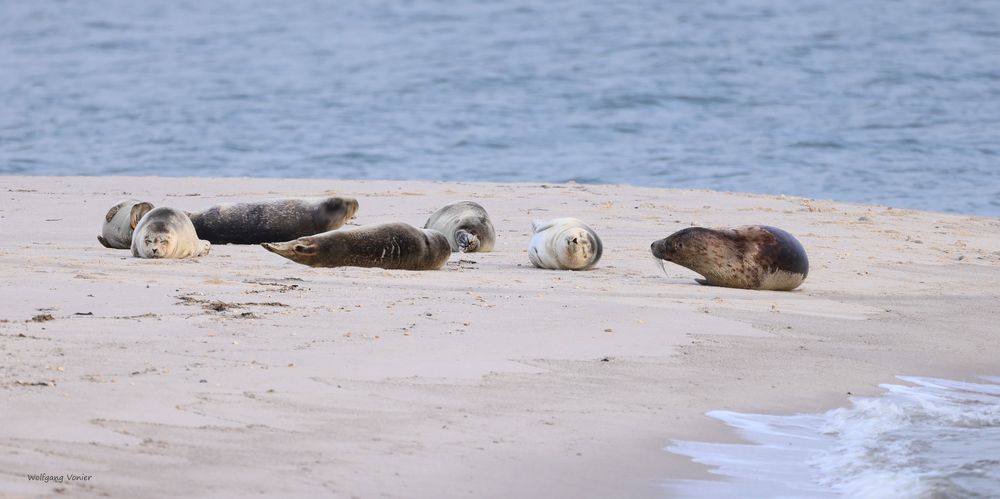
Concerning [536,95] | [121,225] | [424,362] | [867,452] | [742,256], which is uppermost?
[536,95]

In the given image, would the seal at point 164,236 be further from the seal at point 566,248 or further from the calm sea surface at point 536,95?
the calm sea surface at point 536,95

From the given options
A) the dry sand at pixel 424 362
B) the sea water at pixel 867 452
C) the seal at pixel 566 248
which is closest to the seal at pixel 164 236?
the dry sand at pixel 424 362

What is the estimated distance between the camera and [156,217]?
→ 6.45 m

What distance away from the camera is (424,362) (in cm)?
429

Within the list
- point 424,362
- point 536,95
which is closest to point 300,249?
point 424,362

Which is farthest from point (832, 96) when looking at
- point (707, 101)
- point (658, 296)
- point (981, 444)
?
point (981, 444)

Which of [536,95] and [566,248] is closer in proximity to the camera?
[566,248]

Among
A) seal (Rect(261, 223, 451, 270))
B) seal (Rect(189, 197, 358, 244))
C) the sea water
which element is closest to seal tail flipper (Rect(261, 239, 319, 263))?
seal (Rect(261, 223, 451, 270))

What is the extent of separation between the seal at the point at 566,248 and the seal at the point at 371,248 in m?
0.62

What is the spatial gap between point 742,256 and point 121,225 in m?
3.22

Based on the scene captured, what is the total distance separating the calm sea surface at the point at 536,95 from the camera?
14852 millimetres

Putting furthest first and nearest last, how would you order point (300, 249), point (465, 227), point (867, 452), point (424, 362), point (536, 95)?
point (536, 95) → point (465, 227) → point (300, 249) → point (424, 362) → point (867, 452)

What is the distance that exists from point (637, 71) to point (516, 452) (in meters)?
19.3

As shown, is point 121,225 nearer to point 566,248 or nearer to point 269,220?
point 269,220
